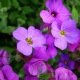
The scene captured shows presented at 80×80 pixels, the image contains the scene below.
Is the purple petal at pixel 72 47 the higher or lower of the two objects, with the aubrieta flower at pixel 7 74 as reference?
higher

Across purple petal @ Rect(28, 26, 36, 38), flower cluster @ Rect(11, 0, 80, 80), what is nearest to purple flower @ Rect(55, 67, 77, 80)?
flower cluster @ Rect(11, 0, 80, 80)

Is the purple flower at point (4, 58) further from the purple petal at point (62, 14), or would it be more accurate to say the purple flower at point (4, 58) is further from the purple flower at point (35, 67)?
the purple petal at point (62, 14)

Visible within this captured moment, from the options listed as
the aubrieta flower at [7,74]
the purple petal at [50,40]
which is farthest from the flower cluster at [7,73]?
the purple petal at [50,40]

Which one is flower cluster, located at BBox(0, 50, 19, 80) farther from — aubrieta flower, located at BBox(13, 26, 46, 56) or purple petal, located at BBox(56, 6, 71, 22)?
purple petal, located at BBox(56, 6, 71, 22)

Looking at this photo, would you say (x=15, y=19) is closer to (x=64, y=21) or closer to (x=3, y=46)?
(x=3, y=46)

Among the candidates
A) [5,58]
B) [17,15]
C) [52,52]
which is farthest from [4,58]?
[17,15]
